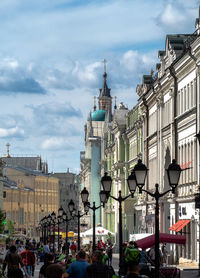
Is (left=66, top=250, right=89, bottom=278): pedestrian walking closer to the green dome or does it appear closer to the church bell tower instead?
the green dome

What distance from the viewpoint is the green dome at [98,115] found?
550ft

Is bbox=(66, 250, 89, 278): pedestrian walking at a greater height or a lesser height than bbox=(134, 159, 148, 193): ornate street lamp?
lesser

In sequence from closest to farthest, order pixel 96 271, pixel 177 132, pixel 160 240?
1. pixel 96 271
2. pixel 160 240
3. pixel 177 132

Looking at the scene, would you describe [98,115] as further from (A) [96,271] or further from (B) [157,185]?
(A) [96,271]

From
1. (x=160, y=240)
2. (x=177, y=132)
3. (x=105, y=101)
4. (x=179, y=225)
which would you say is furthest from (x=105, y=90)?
(x=160, y=240)

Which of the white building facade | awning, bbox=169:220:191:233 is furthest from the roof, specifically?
awning, bbox=169:220:191:233

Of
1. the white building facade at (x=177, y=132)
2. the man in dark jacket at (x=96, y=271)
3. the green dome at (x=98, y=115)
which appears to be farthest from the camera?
the green dome at (x=98, y=115)

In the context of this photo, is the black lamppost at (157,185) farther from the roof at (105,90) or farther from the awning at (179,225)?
the roof at (105,90)

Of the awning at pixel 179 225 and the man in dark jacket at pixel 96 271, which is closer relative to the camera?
the man in dark jacket at pixel 96 271

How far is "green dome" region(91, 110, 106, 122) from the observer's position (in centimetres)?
16775

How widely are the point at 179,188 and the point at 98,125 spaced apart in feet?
377

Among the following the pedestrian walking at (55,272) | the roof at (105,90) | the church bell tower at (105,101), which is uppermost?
the roof at (105,90)

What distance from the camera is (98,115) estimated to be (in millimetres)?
168750

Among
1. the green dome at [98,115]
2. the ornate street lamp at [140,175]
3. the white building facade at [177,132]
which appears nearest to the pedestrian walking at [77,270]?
the ornate street lamp at [140,175]
